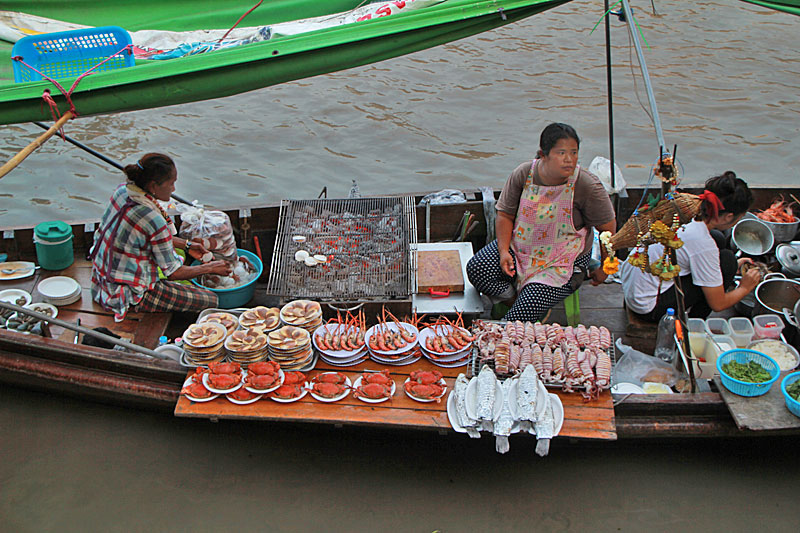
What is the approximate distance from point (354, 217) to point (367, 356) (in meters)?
1.33

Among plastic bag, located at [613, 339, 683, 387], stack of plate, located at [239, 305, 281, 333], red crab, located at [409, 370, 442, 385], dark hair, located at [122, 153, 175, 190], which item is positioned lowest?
plastic bag, located at [613, 339, 683, 387]

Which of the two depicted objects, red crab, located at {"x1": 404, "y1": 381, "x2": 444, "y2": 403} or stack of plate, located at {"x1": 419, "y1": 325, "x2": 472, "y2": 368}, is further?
stack of plate, located at {"x1": 419, "y1": 325, "x2": 472, "y2": 368}

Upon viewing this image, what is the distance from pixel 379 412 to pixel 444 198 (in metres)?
2.29

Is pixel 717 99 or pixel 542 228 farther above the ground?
pixel 542 228

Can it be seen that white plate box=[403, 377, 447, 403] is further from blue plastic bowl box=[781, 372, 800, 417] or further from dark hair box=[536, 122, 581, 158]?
blue plastic bowl box=[781, 372, 800, 417]

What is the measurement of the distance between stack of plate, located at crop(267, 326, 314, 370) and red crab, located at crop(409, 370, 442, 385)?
63cm

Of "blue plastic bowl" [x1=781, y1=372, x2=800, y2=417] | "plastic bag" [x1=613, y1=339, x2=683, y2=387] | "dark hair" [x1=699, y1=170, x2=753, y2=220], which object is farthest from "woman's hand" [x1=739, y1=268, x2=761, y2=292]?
"plastic bag" [x1=613, y1=339, x2=683, y2=387]

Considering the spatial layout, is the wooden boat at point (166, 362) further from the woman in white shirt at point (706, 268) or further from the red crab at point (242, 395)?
the woman in white shirt at point (706, 268)

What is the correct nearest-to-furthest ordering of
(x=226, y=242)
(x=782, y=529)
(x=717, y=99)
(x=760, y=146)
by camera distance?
(x=782, y=529) < (x=226, y=242) < (x=760, y=146) < (x=717, y=99)

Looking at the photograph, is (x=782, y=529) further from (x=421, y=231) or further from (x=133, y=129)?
(x=133, y=129)

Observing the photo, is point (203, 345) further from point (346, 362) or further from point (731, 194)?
point (731, 194)

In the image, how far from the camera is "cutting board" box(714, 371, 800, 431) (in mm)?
3453

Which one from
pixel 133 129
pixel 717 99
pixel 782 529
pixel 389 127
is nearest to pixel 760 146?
pixel 717 99

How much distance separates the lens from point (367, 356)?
404cm
